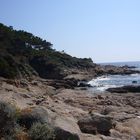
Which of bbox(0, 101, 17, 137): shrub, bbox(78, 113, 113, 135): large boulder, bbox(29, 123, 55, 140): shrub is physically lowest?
bbox(78, 113, 113, 135): large boulder

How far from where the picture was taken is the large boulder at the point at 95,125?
54.2ft

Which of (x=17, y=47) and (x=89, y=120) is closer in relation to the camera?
(x=89, y=120)

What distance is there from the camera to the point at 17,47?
89.6 metres

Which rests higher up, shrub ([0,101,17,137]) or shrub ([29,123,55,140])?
shrub ([0,101,17,137])

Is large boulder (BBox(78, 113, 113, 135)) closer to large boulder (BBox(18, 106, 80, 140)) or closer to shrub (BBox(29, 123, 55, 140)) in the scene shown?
large boulder (BBox(18, 106, 80, 140))

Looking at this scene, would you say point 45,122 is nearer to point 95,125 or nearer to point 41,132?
point 41,132

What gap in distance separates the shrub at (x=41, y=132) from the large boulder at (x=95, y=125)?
375 cm

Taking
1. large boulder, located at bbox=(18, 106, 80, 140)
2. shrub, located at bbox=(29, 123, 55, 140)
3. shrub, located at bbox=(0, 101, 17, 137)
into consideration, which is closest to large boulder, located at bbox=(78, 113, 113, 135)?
large boulder, located at bbox=(18, 106, 80, 140)

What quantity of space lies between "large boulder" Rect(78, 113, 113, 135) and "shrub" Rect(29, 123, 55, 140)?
375cm

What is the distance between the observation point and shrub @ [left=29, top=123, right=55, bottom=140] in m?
12.6

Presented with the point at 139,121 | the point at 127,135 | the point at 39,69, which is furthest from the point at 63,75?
the point at 127,135

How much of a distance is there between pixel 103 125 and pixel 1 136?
6.05 m

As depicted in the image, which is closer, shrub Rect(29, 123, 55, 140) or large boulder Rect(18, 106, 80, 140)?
shrub Rect(29, 123, 55, 140)

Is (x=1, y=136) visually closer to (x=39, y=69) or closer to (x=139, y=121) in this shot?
(x=139, y=121)
